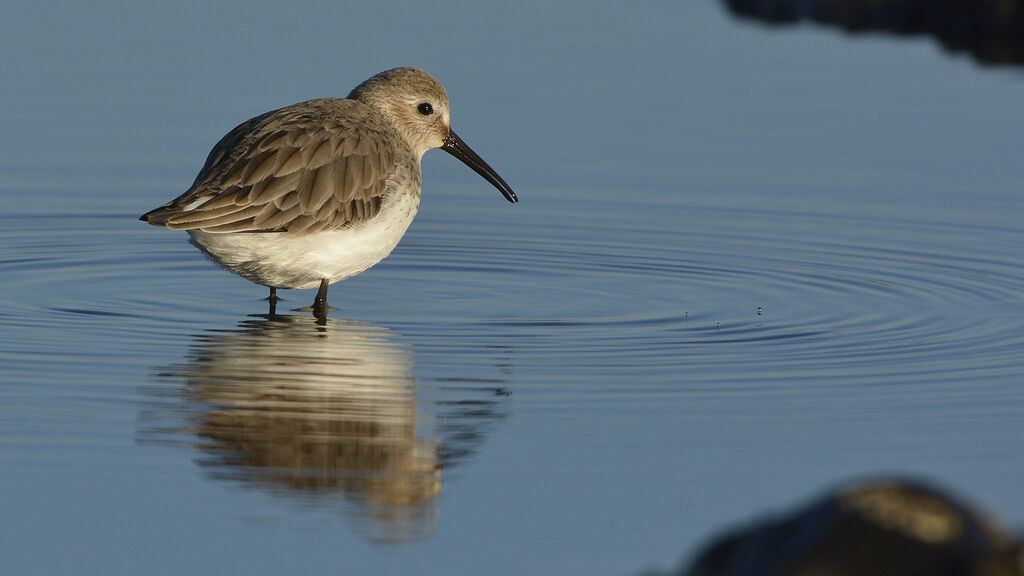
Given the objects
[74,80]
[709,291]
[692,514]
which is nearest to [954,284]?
[709,291]

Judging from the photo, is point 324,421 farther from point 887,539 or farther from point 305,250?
point 887,539

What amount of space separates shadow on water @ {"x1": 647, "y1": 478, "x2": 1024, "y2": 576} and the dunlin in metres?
5.87

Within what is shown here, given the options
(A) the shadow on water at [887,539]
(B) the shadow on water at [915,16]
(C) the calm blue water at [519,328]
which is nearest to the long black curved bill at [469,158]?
(C) the calm blue water at [519,328]

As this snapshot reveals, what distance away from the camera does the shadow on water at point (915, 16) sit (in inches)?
803

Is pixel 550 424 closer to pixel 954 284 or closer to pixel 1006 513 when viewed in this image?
pixel 1006 513

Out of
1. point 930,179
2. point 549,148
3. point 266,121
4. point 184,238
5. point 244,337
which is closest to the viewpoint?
point 244,337

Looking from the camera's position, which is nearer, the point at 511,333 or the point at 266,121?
the point at 511,333

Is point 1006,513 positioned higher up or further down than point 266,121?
further down

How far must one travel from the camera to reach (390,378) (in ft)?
29.1

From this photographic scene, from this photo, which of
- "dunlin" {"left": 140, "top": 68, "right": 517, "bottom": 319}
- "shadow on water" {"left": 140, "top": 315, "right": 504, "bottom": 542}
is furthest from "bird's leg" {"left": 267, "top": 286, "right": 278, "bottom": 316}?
"shadow on water" {"left": 140, "top": 315, "right": 504, "bottom": 542}

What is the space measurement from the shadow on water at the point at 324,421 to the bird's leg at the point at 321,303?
0.57 m

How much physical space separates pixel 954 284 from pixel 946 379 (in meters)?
2.61

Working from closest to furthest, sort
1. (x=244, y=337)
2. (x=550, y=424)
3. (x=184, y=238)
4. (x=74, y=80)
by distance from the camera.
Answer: (x=550, y=424), (x=244, y=337), (x=184, y=238), (x=74, y=80)

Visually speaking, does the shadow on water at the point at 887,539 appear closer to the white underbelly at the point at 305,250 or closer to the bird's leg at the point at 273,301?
the white underbelly at the point at 305,250
